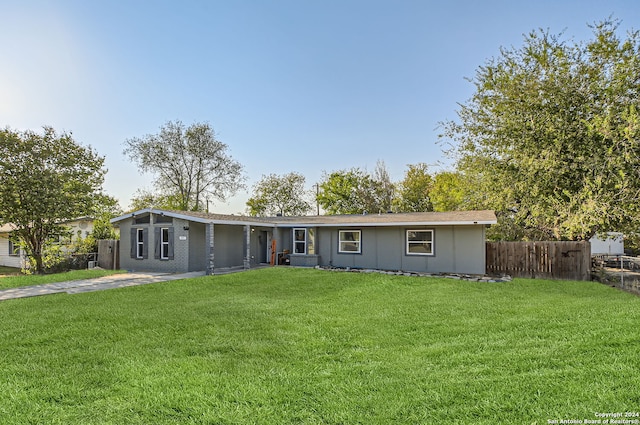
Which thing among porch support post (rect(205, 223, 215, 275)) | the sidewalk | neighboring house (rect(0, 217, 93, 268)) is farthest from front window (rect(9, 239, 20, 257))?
porch support post (rect(205, 223, 215, 275))

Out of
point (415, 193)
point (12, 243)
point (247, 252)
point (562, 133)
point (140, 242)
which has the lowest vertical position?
point (247, 252)

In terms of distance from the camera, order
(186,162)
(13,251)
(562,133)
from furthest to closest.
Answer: (186,162) < (13,251) < (562,133)

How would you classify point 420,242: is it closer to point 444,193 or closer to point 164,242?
point 164,242

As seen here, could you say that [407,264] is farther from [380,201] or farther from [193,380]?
[380,201]

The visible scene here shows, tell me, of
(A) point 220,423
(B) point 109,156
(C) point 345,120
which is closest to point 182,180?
(B) point 109,156

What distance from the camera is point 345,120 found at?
20.5m

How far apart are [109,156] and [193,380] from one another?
58.6 ft

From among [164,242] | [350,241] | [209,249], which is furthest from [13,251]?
[350,241]

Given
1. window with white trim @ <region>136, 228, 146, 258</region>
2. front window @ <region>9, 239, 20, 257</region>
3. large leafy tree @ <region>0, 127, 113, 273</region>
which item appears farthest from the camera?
front window @ <region>9, 239, 20, 257</region>

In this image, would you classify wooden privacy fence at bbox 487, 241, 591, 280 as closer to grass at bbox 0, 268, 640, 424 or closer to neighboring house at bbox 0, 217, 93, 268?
grass at bbox 0, 268, 640, 424

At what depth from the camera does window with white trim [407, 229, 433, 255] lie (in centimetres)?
1432

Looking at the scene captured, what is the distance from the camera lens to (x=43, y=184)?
14914 millimetres

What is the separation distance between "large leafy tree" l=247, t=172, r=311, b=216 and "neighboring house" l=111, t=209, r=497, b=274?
19897 millimetres

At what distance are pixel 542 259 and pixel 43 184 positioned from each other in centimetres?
2005
